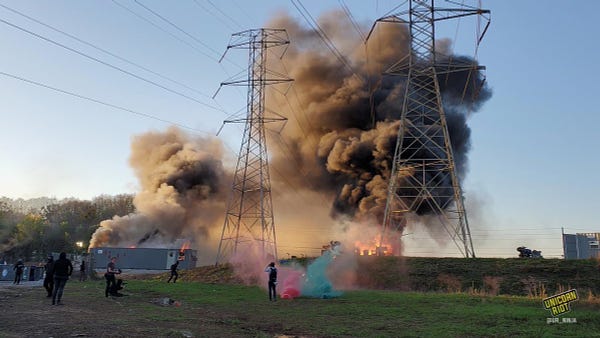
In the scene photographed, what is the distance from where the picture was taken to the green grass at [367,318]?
41.1 feet

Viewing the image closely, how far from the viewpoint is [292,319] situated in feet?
50.6

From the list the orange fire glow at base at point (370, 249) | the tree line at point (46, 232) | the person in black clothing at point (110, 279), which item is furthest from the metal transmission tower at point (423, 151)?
the tree line at point (46, 232)

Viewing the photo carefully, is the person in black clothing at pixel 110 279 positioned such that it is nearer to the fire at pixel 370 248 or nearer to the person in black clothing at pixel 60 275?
the person in black clothing at pixel 60 275

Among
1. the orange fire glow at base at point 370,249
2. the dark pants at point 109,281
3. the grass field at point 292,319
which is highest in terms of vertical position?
the orange fire glow at base at point 370,249

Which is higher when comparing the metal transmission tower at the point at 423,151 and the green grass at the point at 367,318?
the metal transmission tower at the point at 423,151

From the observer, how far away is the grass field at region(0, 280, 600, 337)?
12031 millimetres

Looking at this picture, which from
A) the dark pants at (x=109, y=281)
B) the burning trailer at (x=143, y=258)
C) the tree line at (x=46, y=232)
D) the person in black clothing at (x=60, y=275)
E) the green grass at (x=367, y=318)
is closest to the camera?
the green grass at (x=367, y=318)

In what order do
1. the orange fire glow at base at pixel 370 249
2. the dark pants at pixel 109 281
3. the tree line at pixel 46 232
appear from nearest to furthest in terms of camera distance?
the dark pants at pixel 109 281
the orange fire glow at base at pixel 370 249
the tree line at pixel 46 232

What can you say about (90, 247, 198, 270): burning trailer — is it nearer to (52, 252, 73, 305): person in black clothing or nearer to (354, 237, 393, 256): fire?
(354, 237, 393, 256): fire

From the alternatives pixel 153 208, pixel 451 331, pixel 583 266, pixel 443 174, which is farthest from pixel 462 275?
pixel 153 208

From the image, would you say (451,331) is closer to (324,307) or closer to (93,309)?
(324,307)

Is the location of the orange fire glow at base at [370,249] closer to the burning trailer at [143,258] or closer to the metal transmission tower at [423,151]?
the metal transmission tower at [423,151]

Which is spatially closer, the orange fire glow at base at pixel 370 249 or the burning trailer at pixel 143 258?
the orange fire glow at base at pixel 370 249

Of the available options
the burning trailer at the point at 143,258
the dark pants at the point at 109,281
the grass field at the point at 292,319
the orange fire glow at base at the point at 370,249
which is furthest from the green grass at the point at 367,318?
the burning trailer at the point at 143,258
